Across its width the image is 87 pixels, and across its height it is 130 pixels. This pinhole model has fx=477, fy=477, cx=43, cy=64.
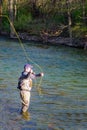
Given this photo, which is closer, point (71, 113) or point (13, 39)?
point (71, 113)

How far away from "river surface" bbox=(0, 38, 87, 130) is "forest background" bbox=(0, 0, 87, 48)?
36.4ft

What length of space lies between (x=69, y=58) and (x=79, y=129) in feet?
77.1

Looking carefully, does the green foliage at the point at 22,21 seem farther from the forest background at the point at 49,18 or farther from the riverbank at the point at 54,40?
the riverbank at the point at 54,40

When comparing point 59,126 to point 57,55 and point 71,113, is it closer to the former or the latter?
point 71,113

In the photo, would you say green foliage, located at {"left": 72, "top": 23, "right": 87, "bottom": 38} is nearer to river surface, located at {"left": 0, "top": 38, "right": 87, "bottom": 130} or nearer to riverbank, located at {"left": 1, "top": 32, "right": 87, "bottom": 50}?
riverbank, located at {"left": 1, "top": 32, "right": 87, "bottom": 50}

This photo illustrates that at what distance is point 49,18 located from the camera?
61031 millimetres

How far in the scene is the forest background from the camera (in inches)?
2082

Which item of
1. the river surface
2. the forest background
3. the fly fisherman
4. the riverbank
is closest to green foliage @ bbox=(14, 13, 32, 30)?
the forest background

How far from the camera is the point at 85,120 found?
1675 centimetres

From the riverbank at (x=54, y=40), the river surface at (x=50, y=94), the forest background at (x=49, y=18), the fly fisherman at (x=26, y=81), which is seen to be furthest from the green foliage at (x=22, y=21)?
the fly fisherman at (x=26, y=81)

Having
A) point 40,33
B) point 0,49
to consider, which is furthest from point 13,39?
point 0,49

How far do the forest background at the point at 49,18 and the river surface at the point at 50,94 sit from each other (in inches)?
436

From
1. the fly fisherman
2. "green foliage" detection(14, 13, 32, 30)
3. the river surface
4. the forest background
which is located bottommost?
"green foliage" detection(14, 13, 32, 30)

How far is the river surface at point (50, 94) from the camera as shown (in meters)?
16.2
